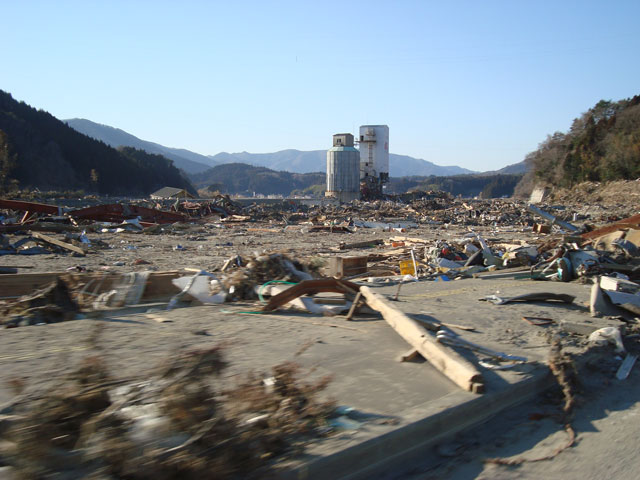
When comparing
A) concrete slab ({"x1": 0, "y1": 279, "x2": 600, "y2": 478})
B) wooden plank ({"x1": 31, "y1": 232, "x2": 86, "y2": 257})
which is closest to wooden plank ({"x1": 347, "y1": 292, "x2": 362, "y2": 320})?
concrete slab ({"x1": 0, "y1": 279, "x2": 600, "y2": 478})

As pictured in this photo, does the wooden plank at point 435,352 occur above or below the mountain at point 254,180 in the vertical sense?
below

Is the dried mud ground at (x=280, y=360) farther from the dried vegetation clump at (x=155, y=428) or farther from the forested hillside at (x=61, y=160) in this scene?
the forested hillside at (x=61, y=160)

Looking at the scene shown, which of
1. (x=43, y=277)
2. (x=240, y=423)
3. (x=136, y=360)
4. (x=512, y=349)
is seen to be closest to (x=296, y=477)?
(x=240, y=423)

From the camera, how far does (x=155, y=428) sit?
7.33 feet

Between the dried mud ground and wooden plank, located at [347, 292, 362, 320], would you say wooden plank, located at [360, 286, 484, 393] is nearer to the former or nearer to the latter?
the dried mud ground

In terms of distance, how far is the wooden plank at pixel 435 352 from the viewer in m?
3.48

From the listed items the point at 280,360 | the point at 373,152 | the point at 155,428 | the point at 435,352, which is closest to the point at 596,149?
the point at 373,152

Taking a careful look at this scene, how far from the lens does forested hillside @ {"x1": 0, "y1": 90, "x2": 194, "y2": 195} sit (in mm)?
59750

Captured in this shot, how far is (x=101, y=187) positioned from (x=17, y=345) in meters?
70.4

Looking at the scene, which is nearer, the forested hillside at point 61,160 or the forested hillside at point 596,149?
the forested hillside at point 596,149

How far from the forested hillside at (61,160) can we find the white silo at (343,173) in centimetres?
3068

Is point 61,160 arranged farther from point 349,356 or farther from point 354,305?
point 349,356

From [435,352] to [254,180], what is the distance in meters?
163

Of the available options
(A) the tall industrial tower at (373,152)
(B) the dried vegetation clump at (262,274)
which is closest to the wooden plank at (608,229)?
(B) the dried vegetation clump at (262,274)
